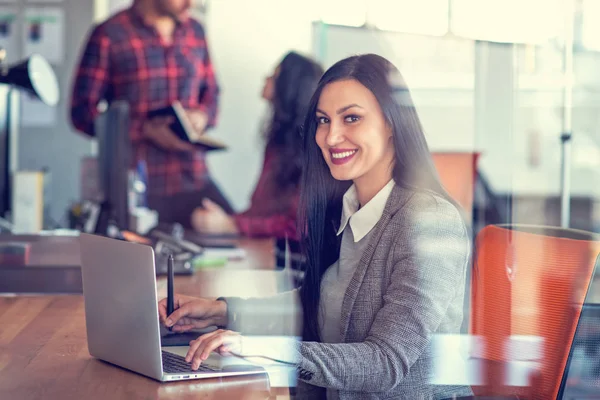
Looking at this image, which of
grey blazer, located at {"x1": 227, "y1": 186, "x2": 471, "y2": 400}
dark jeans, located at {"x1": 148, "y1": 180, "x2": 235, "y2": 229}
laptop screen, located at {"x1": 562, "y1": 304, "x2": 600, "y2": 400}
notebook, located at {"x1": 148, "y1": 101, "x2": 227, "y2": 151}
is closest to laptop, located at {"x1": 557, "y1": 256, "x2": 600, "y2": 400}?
laptop screen, located at {"x1": 562, "y1": 304, "x2": 600, "y2": 400}

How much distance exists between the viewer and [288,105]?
2625mm

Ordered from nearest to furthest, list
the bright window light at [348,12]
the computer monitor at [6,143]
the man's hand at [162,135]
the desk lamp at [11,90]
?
1. the bright window light at [348,12]
2. the desk lamp at [11,90]
3. the computer monitor at [6,143]
4. the man's hand at [162,135]

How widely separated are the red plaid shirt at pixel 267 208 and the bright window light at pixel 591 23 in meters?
0.98

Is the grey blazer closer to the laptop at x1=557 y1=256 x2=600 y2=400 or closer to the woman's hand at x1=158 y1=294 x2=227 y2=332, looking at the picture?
the woman's hand at x1=158 y1=294 x2=227 y2=332

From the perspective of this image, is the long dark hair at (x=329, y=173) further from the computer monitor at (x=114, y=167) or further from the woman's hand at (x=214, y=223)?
the woman's hand at (x=214, y=223)

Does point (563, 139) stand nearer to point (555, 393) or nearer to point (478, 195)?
point (478, 195)

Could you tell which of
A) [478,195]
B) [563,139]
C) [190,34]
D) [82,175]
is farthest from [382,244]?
[82,175]

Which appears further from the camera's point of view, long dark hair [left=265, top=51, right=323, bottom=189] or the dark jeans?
the dark jeans

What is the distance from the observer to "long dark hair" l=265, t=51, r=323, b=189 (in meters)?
2.57

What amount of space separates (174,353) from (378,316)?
297 mm

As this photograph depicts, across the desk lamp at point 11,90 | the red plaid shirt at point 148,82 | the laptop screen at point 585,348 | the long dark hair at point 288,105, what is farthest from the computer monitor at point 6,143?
the laptop screen at point 585,348

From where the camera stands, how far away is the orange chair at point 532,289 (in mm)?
1141

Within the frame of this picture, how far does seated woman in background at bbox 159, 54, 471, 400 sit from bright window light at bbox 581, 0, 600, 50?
695 millimetres

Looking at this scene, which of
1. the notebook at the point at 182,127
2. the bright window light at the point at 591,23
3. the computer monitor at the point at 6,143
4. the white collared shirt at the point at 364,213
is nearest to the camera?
the white collared shirt at the point at 364,213
